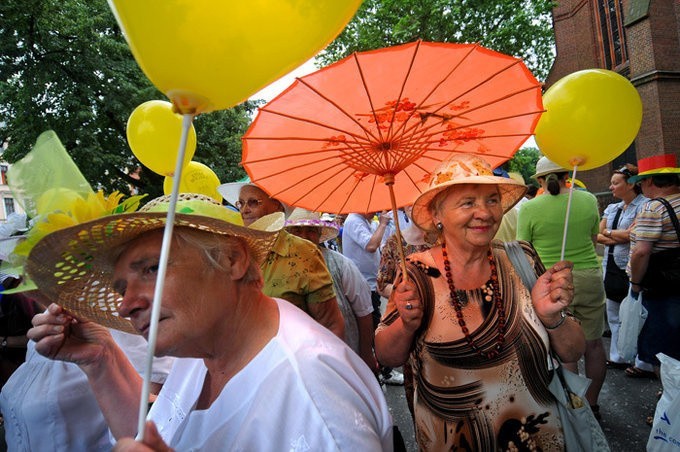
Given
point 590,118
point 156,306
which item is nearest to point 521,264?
point 590,118

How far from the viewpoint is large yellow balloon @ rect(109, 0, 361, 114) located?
918 millimetres

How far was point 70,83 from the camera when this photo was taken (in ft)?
42.9

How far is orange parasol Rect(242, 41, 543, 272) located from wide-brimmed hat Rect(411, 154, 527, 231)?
9.2 inches

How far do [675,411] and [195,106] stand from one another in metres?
2.57

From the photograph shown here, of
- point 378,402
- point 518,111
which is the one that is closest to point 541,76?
point 518,111

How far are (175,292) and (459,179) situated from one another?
1288 mm

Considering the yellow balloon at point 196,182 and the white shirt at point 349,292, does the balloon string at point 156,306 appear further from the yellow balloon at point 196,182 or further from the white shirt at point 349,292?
the yellow balloon at point 196,182

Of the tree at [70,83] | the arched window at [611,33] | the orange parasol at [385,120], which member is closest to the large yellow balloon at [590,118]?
the orange parasol at [385,120]

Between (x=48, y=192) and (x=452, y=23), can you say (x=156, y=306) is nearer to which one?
→ (x=48, y=192)

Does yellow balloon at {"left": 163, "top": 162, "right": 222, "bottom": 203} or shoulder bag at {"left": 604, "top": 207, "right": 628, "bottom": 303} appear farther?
shoulder bag at {"left": 604, "top": 207, "right": 628, "bottom": 303}

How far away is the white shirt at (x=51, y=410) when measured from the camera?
6.30 ft

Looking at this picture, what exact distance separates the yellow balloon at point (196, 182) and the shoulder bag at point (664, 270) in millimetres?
3596

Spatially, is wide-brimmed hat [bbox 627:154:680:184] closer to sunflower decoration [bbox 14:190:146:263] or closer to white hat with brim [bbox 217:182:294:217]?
white hat with brim [bbox 217:182:294:217]

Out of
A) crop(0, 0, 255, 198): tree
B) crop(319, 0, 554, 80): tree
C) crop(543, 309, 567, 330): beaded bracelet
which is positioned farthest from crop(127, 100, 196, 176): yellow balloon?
crop(319, 0, 554, 80): tree
